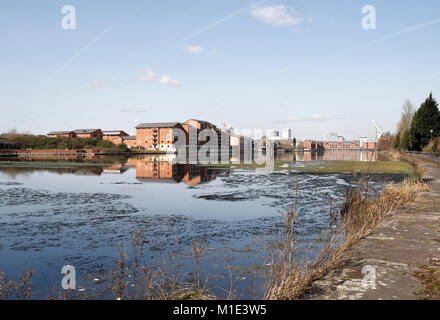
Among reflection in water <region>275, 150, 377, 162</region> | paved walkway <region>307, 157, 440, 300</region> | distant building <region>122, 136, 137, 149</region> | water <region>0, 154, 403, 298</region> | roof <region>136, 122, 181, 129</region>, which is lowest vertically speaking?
water <region>0, 154, 403, 298</region>

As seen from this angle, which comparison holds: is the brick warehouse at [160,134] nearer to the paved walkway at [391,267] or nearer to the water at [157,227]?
the water at [157,227]

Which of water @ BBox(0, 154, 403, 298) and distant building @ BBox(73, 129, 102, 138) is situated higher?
distant building @ BBox(73, 129, 102, 138)

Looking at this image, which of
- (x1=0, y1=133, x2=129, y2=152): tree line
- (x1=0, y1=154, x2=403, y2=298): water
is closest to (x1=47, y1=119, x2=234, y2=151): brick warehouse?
(x1=0, y1=133, x2=129, y2=152): tree line

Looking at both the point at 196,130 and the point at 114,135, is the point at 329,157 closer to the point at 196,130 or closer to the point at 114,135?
the point at 196,130

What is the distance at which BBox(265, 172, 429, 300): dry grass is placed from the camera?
4492 millimetres

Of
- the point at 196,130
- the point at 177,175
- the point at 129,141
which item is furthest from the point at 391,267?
the point at 129,141

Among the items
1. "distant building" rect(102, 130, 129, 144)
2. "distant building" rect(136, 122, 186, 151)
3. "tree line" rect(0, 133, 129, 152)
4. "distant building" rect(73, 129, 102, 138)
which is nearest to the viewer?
"tree line" rect(0, 133, 129, 152)

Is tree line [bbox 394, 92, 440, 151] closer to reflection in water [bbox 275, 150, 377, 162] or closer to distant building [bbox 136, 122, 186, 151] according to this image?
reflection in water [bbox 275, 150, 377, 162]

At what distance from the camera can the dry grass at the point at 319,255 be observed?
449 cm

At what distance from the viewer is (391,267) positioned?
209 inches

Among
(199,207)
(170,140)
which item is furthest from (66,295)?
(170,140)

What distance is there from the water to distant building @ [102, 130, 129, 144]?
126 meters

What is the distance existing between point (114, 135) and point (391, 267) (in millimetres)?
148206
